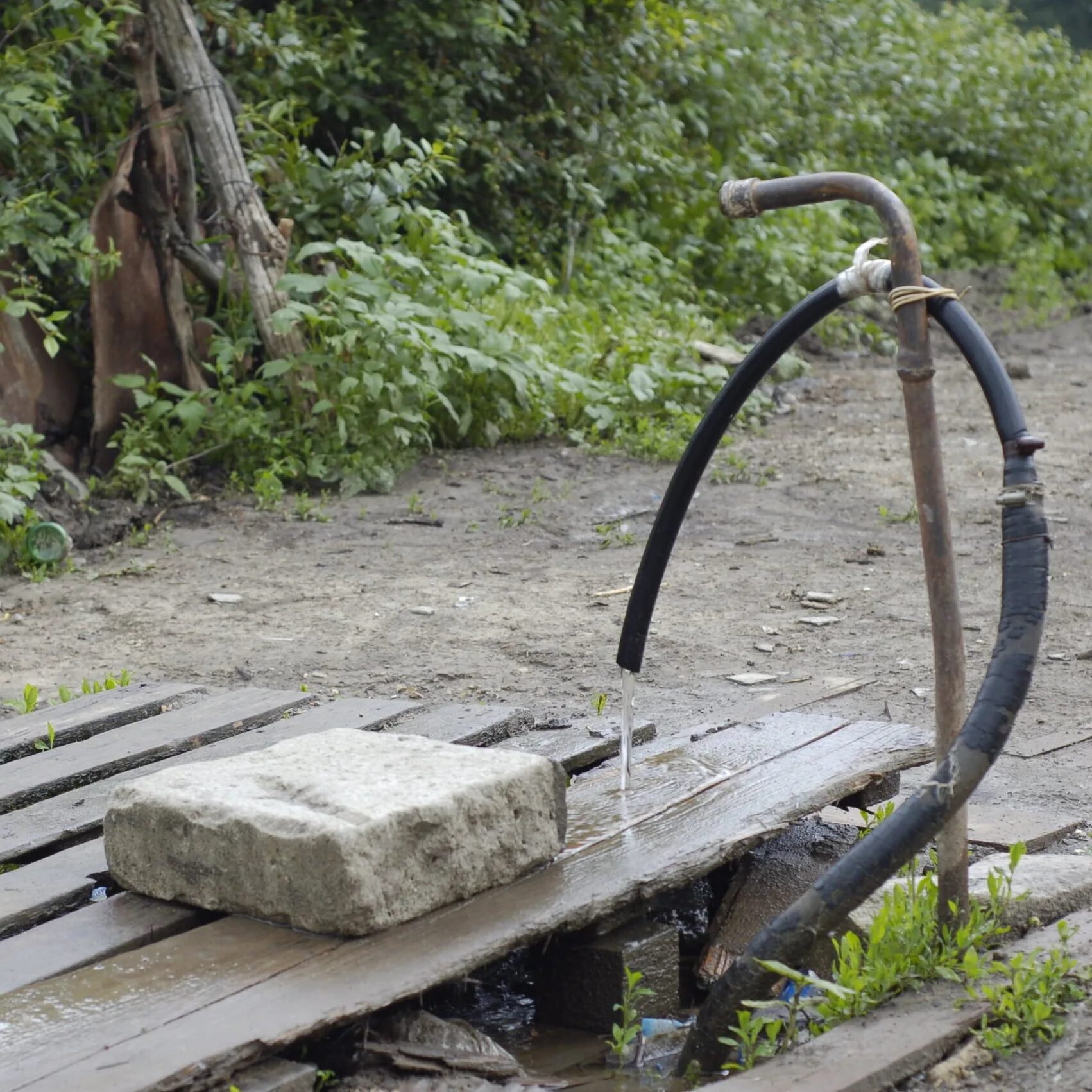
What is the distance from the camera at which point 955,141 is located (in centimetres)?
1438

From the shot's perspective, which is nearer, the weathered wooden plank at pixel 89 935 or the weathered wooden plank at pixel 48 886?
the weathered wooden plank at pixel 89 935

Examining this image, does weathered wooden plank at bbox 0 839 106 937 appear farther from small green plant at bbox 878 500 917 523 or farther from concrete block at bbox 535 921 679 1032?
small green plant at bbox 878 500 917 523

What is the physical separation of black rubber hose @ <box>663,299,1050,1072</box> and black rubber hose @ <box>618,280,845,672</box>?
39 cm

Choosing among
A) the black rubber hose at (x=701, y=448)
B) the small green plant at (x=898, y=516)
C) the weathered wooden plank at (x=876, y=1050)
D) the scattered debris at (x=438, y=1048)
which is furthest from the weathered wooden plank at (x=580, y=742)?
the small green plant at (x=898, y=516)

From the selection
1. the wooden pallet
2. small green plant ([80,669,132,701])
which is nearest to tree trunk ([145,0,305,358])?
small green plant ([80,669,132,701])

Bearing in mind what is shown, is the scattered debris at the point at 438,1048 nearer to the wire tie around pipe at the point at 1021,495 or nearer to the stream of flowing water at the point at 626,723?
the stream of flowing water at the point at 626,723

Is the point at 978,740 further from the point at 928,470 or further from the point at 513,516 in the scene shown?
the point at 513,516

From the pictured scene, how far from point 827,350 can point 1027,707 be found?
6.58m

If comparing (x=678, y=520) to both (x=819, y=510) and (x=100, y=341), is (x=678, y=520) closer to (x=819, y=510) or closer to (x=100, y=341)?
(x=819, y=510)

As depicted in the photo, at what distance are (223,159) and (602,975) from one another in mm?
5533

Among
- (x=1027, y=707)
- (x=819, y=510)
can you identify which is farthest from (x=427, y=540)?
(x=1027, y=707)

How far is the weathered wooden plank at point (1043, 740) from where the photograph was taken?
390cm

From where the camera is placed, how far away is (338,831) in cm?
226

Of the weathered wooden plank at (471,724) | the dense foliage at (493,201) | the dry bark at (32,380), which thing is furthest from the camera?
the dense foliage at (493,201)
